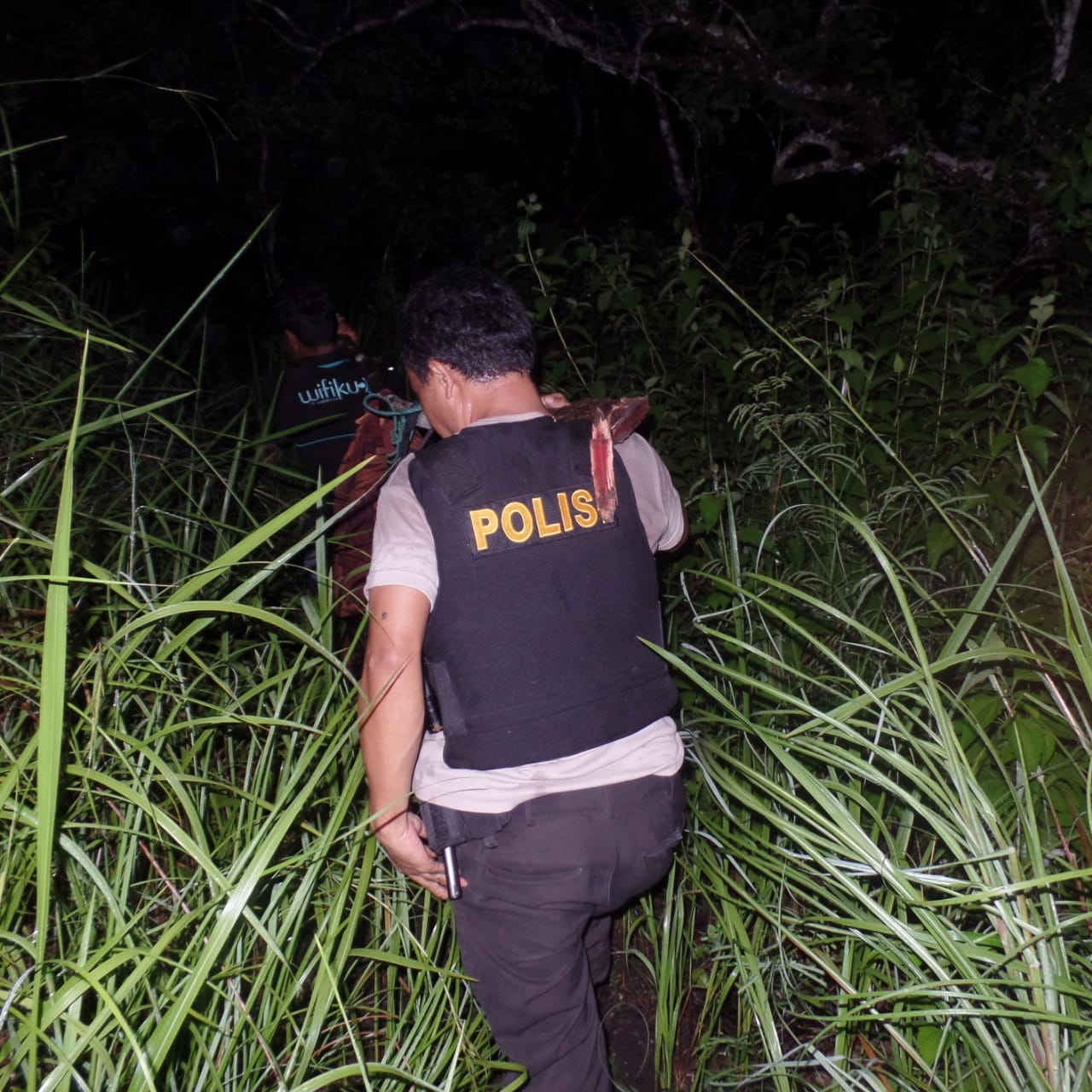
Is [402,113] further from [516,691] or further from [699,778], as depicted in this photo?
[516,691]

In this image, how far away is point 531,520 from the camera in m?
1.48

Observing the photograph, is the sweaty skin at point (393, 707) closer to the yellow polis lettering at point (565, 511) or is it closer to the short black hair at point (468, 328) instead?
the yellow polis lettering at point (565, 511)

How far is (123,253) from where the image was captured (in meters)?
8.37

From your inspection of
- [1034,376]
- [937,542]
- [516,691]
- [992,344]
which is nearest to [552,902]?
[516,691]

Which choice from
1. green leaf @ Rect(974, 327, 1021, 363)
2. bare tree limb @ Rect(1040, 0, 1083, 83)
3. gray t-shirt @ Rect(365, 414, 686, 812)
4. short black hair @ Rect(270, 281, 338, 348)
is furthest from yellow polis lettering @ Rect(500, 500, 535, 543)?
bare tree limb @ Rect(1040, 0, 1083, 83)

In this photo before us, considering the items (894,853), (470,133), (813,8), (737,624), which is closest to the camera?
(894,853)

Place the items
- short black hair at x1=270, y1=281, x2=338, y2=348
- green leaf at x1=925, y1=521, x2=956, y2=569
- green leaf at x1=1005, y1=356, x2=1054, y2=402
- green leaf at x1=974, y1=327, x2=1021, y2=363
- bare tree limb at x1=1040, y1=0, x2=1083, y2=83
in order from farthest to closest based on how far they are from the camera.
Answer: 1. bare tree limb at x1=1040, y1=0, x2=1083, y2=83
2. short black hair at x1=270, y1=281, x2=338, y2=348
3. green leaf at x1=974, y1=327, x2=1021, y2=363
4. green leaf at x1=1005, y1=356, x2=1054, y2=402
5. green leaf at x1=925, y1=521, x2=956, y2=569

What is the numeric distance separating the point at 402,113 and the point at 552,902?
8119 millimetres

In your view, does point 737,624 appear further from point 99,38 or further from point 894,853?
point 99,38

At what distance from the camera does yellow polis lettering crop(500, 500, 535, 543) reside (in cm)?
146

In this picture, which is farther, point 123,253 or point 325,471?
point 123,253

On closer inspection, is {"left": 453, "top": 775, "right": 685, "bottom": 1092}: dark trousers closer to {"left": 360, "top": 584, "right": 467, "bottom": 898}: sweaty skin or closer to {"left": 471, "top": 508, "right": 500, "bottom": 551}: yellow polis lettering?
{"left": 360, "top": 584, "right": 467, "bottom": 898}: sweaty skin

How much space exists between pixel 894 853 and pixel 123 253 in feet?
29.1

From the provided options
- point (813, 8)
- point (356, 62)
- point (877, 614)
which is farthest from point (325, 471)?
point (356, 62)
